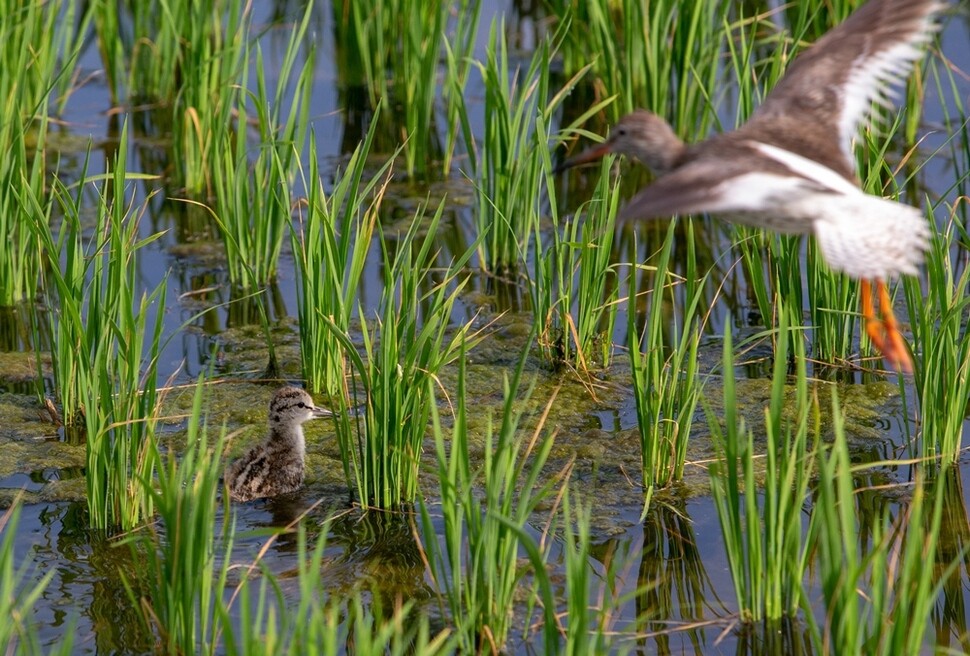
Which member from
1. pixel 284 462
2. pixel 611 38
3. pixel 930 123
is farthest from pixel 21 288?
pixel 930 123

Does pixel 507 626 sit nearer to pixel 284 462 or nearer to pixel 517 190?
pixel 284 462

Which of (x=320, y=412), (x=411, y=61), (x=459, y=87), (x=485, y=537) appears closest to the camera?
(x=485, y=537)

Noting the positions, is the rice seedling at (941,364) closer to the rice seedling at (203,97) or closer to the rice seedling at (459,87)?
the rice seedling at (459,87)

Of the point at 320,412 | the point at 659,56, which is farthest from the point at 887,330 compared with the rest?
the point at 659,56

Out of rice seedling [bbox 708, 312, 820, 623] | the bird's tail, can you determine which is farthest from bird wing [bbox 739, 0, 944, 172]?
rice seedling [bbox 708, 312, 820, 623]

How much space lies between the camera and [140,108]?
9.74 meters

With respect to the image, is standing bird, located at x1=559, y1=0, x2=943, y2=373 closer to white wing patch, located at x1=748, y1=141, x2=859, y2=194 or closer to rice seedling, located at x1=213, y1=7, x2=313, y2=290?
white wing patch, located at x1=748, y1=141, x2=859, y2=194

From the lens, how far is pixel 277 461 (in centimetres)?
582

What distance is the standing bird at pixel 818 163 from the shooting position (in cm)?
444

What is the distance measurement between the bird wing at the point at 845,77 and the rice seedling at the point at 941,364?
565 millimetres

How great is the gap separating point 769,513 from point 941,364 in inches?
55.5

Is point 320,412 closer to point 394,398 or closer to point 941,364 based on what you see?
point 394,398

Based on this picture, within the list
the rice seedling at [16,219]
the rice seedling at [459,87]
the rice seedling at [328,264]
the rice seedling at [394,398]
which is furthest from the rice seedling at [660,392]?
the rice seedling at [16,219]

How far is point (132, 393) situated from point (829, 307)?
9.69 feet
